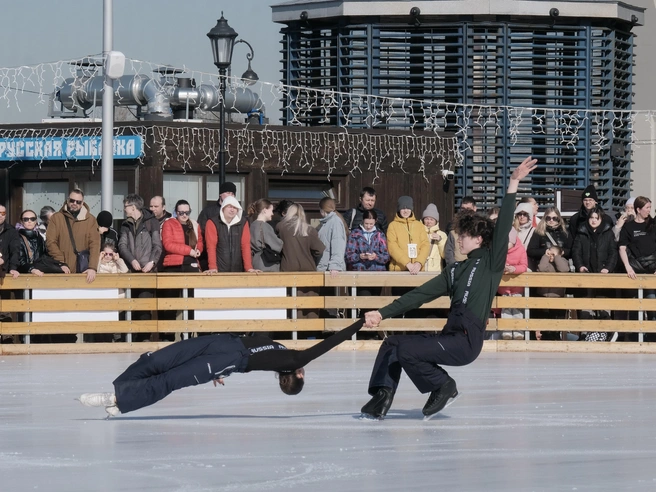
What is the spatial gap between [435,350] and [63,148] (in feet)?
55.5

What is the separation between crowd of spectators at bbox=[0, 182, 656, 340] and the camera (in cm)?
1510

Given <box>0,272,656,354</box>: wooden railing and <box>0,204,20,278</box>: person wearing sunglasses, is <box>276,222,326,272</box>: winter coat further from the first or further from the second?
<box>0,204,20,278</box>: person wearing sunglasses

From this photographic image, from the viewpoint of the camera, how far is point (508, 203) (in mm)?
8438

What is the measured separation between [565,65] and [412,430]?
25.7 m

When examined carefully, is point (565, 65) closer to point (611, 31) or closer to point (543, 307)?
point (611, 31)

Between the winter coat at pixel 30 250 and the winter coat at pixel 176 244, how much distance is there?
1.38 m

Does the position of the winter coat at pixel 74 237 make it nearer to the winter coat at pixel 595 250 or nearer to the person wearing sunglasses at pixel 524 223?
the person wearing sunglasses at pixel 524 223

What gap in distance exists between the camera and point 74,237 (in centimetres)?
1510

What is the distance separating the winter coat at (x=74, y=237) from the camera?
14.9 m

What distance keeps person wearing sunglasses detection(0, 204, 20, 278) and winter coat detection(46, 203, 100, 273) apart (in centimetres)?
39

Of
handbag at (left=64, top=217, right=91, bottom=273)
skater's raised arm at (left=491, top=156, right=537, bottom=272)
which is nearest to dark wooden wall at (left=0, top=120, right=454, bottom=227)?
handbag at (left=64, top=217, right=91, bottom=273)

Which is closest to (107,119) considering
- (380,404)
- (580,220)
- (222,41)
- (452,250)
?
(222,41)

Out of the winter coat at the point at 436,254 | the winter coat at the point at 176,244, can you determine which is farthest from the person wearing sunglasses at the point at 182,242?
the winter coat at the point at 436,254

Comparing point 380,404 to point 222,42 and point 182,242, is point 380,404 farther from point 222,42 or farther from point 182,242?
point 222,42
